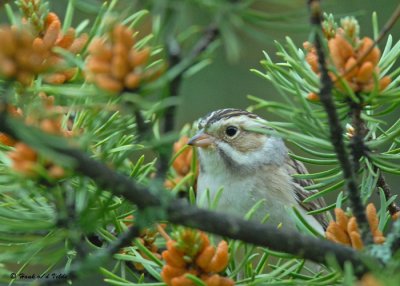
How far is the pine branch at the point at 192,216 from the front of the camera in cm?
132

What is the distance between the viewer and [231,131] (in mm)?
4473

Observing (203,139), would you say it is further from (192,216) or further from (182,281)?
(192,216)

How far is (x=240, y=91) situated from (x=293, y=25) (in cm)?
473

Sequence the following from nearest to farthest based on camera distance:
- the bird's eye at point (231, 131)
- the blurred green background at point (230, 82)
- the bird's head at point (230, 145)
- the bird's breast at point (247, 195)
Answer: the bird's breast at point (247, 195), the bird's head at point (230, 145), the bird's eye at point (231, 131), the blurred green background at point (230, 82)

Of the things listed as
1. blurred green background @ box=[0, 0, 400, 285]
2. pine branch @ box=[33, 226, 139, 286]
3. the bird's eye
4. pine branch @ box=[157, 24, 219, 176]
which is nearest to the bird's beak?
the bird's eye

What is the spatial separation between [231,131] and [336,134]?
2.78m

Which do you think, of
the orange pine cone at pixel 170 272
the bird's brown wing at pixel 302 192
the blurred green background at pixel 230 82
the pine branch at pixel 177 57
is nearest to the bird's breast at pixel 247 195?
the bird's brown wing at pixel 302 192

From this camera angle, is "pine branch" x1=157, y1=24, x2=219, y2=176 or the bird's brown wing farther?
the bird's brown wing

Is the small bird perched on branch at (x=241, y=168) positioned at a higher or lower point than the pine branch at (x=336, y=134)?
lower

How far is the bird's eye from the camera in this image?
4.45m

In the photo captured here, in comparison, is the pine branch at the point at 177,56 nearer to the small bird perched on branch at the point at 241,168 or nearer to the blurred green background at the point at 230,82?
the small bird perched on branch at the point at 241,168

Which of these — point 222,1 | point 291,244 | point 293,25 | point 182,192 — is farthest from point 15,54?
point 182,192

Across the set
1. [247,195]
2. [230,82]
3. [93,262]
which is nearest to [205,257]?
[93,262]

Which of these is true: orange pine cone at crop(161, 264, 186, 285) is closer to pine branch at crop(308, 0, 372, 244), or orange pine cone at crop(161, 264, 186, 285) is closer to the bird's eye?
pine branch at crop(308, 0, 372, 244)
